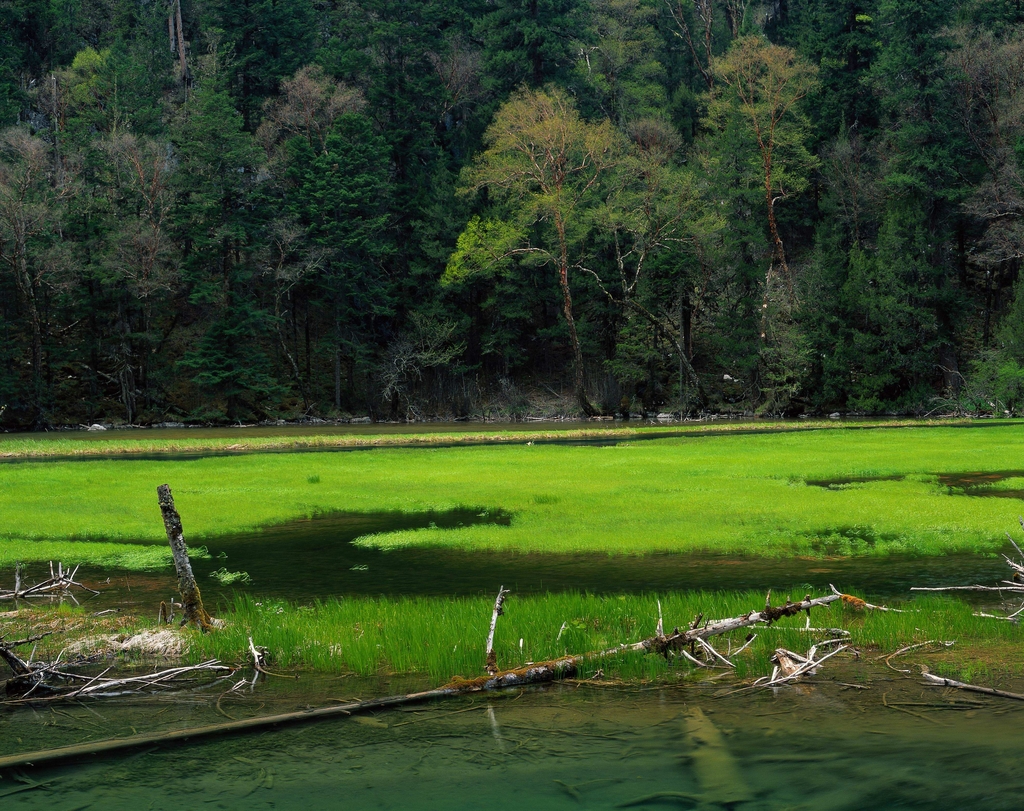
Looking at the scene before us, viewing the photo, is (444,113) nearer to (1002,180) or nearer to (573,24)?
(573,24)

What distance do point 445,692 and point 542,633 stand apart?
5.93ft

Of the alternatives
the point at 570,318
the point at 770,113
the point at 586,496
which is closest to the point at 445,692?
the point at 586,496

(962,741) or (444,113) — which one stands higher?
(444,113)

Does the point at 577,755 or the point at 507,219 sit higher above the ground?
the point at 507,219

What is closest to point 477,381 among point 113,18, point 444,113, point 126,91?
point 444,113

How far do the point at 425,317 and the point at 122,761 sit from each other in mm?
64236

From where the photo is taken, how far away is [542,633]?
9094mm

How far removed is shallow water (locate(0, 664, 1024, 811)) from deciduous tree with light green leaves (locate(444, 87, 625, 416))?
172 ft

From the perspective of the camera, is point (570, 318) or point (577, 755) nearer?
point (577, 755)

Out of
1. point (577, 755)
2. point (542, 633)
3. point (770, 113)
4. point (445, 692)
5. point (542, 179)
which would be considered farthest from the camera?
point (770, 113)

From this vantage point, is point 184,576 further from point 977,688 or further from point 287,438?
point 287,438

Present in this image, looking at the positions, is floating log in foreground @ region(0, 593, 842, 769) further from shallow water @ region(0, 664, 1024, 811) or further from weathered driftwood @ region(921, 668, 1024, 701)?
weathered driftwood @ region(921, 668, 1024, 701)

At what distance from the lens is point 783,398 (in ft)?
199

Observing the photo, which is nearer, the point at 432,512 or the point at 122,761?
the point at 122,761
